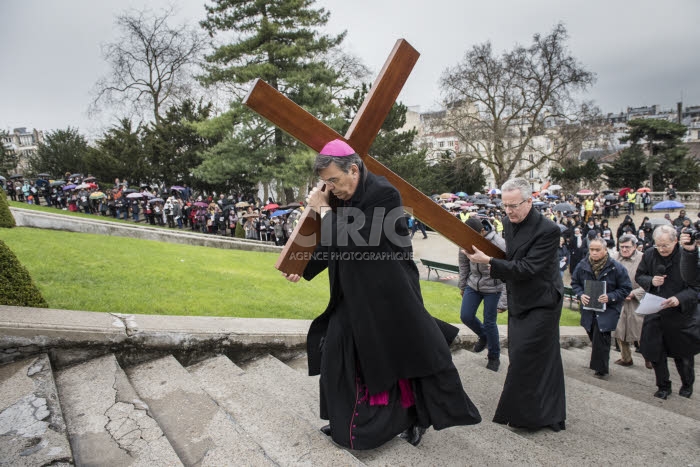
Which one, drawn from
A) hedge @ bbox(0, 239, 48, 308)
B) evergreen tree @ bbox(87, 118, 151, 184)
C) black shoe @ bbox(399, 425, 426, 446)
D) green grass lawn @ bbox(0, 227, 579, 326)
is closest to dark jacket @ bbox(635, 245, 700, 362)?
green grass lawn @ bbox(0, 227, 579, 326)

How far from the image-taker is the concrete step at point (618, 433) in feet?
10.6

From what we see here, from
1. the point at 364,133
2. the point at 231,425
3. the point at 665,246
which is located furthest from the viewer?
the point at 665,246

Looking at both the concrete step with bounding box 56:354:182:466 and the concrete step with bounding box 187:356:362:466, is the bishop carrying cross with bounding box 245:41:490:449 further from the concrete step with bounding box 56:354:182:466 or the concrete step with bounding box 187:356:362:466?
the concrete step with bounding box 56:354:182:466

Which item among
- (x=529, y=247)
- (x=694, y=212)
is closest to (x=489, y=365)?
(x=529, y=247)

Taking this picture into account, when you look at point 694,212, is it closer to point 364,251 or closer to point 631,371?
point 631,371

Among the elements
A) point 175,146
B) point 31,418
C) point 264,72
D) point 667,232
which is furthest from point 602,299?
point 175,146

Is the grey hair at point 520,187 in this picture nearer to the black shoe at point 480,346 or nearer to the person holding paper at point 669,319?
the black shoe at point 480,346

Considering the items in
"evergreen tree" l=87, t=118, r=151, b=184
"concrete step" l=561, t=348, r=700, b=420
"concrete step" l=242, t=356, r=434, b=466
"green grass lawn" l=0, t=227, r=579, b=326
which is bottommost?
"concrete step" l=242, t=356, r=434, b=466

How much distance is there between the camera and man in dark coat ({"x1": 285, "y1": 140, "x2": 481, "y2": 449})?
8.86ft

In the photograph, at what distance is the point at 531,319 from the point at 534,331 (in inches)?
4.0

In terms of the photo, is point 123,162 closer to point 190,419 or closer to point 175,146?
point 175,146

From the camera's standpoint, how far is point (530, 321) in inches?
147

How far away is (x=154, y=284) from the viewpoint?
6277 mm

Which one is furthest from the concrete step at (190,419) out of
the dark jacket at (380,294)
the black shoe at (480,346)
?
the black shoe at (480,346)
